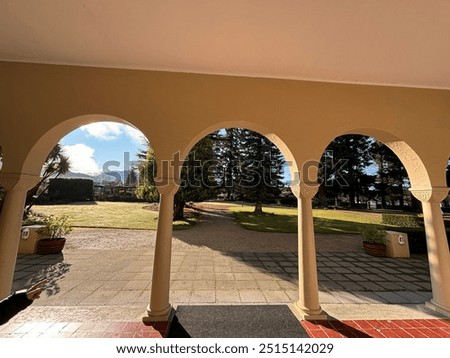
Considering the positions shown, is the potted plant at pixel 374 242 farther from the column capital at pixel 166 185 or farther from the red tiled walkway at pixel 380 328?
the column capital at pixel 166 185

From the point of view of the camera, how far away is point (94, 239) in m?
9.20

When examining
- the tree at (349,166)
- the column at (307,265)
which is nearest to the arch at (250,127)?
the column at (307,265)

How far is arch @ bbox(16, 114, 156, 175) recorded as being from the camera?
328cm

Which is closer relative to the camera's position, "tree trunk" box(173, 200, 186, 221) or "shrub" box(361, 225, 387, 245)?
"shrub" box(361, 225, 387, 245)

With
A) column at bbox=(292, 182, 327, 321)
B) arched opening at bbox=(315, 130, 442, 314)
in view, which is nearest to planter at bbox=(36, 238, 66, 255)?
column at bbox=(292, 182, 327, 321)

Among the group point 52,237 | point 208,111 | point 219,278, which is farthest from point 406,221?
point 52,237

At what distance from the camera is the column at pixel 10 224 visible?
3062mm

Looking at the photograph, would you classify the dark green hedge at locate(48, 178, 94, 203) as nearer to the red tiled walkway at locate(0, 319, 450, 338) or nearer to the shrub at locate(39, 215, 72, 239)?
the shrub at locate(39, 215, 72, 239)

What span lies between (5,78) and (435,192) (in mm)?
7245

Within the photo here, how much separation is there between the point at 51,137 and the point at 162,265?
9.08 feet

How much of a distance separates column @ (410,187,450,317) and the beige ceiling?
199 cm

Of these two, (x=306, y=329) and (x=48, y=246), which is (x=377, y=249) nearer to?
(x=306, y=329)

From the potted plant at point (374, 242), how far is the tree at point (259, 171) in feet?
30.4
